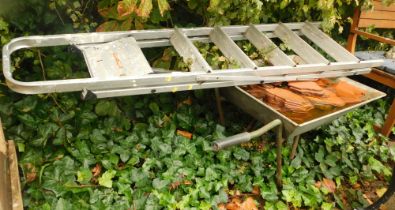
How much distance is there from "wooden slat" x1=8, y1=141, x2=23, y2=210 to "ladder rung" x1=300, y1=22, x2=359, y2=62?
2.93 meters

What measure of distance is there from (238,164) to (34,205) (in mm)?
1703

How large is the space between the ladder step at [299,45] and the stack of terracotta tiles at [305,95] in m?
0.22

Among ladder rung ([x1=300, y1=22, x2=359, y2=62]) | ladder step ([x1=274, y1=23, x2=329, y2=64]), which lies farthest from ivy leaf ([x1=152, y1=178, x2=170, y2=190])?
ladder rung ([x1=300, y1=22, x2=359, y2=62])

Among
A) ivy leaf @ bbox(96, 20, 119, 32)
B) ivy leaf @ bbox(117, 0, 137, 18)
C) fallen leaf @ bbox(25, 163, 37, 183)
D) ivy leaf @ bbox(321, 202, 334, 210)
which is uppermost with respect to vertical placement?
ivy leaf @ bbox(117, 0, 137, 18)

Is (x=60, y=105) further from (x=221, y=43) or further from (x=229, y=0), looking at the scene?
(x=229, y=0)

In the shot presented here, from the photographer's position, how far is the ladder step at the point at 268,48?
3.07m

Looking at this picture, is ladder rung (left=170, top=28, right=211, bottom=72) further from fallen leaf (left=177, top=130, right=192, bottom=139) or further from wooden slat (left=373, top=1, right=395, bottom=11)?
wooden slat (left=373, top=1, right=395, bottom=11)

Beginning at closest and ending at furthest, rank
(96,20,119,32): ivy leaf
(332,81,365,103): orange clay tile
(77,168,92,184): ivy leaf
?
(77,168,92,184): ivy leaf
(96,20,119,32): ivy leaf
(332,81,365,103): orange clay tile

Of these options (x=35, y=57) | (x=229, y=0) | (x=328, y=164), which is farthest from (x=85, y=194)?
(x=328, y=164)

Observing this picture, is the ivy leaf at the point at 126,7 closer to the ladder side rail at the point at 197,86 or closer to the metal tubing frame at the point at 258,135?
the ladder side rail at the point at 197,86

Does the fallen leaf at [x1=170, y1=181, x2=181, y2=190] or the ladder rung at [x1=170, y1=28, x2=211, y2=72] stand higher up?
the ladder rung at [x1=170, y1=28, x2=211, y2=72]

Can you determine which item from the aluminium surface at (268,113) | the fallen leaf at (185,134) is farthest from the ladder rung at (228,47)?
the fallen leaf at (185,134)

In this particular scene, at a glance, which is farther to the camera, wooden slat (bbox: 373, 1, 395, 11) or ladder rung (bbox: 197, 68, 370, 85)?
wooden slat (bbox: 373, 1, 395, 11)

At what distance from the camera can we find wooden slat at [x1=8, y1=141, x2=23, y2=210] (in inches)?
91.3
